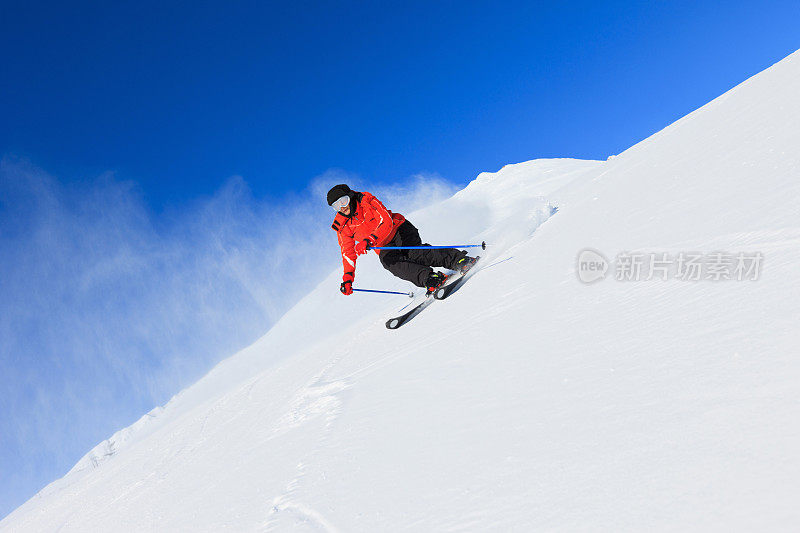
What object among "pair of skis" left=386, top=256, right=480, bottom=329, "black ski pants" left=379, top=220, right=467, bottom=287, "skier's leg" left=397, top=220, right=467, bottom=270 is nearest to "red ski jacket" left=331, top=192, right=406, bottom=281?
"black ski pants" left=379, top=220, right=467, bottom=287

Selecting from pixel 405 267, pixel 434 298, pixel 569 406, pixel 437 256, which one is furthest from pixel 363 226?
pixel 569 406

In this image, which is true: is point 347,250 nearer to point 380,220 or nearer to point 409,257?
point 380,220

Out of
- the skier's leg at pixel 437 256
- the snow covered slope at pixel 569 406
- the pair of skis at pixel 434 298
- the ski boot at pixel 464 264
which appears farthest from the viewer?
the skier's leg at pixel 437 256

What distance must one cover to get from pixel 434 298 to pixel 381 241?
107 cm

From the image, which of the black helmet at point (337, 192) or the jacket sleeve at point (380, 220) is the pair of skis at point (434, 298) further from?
the black helmet at point (337, 192)

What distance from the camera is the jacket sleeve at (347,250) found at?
6.44 metres

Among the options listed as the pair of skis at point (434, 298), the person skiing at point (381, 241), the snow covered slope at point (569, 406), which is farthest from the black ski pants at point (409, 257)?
the snow covered slope at point (569, 406)

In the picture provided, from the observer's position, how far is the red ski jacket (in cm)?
628

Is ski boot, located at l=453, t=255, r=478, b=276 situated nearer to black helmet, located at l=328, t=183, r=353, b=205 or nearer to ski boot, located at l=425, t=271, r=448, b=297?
ski boot, located at l=425, t=271, r=448, b=297

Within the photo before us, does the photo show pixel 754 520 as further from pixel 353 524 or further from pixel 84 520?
pixel 84 520

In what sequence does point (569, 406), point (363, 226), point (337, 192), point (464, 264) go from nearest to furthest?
point (569, 406), point (337, 192), point (363, 226), point (464, 264)

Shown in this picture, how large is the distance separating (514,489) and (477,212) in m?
17.9

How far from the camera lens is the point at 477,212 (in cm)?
1894

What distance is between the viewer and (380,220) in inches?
248
